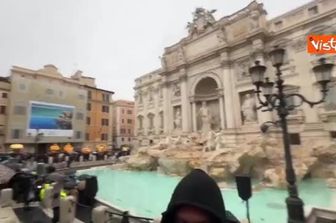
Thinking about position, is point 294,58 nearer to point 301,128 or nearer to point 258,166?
point 301,128

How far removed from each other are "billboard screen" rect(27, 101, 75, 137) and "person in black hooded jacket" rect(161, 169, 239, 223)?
30.3 metres

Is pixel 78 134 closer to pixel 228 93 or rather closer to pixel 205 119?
pixel 205 119

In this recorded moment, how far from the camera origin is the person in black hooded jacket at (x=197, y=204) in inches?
39.8

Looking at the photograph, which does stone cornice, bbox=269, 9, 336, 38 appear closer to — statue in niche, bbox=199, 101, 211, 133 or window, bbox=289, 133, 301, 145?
window, bbox=289, 133, 301, 145

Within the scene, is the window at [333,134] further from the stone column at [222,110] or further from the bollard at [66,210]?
the bollard at [66,210]

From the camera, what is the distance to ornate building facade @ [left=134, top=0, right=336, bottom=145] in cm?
1516

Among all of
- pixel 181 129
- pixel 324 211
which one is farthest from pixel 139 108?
pixel 324 211

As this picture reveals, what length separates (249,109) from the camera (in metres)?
17.9

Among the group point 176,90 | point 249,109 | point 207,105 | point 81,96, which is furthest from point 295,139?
point 81,96

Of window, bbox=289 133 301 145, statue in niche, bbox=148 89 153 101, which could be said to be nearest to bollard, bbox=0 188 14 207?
window, bbox=289 133 301 145

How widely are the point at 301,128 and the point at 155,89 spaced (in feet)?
58.3

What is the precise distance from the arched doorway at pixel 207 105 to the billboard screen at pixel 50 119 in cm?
1856

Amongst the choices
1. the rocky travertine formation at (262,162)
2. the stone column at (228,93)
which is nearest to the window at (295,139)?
the rocky travertine formation at (262,162)

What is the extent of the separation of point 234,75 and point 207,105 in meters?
4.38
